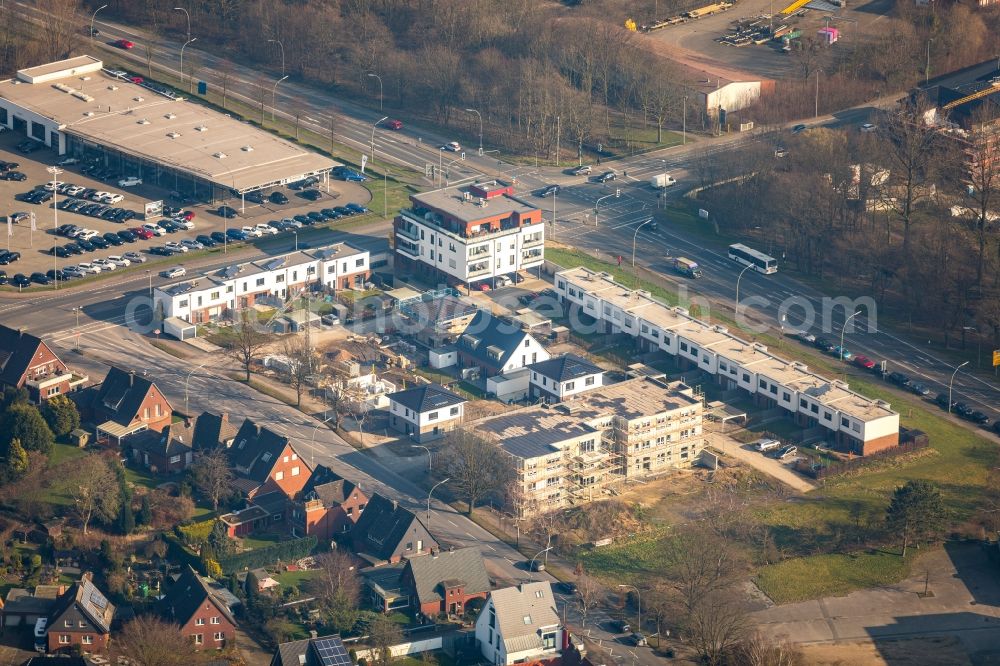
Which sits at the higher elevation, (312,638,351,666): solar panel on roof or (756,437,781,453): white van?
(312,638,351,666): solar panel on roof

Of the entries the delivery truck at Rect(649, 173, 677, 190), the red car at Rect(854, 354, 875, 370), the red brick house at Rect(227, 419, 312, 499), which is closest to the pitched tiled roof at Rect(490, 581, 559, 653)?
the red brick house at Rect(227, 419, 312, 499)

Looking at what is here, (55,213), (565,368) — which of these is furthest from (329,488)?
(55,213)

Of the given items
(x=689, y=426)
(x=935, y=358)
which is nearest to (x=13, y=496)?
(x=689, y=426)

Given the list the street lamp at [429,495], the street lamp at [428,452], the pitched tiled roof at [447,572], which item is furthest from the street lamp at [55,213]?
the pitched tiled roof at [447,572]

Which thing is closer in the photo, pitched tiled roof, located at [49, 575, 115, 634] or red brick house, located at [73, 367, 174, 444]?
pitched tiled roof, located at [49, 575, 115, 634]

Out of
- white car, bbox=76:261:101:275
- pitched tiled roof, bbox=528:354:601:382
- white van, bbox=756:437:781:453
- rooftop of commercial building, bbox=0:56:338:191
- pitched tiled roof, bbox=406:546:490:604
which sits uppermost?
rooftop of commercial building, bbox=0:56:338:191

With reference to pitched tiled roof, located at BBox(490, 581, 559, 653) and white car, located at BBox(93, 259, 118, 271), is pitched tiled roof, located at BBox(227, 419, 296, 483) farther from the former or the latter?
white car, located at BBox(93, 259, 118, 271)

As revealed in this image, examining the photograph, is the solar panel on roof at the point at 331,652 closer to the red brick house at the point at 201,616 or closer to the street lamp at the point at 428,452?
the red brick house at the point at 201,616
